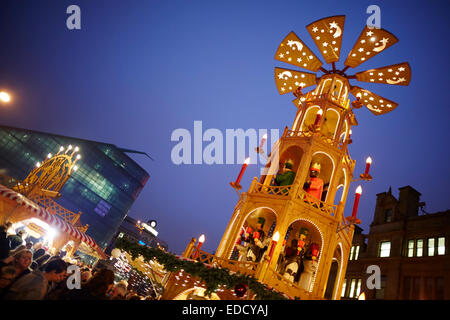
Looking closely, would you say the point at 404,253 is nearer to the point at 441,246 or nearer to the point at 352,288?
the point at 441,246

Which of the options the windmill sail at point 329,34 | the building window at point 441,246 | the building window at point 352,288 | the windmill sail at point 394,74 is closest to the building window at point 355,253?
the building window at point 352,288

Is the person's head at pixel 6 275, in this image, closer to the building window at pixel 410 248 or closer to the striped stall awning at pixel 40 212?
the striped stall awning at pixel 40 212

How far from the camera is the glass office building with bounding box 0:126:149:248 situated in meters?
55.8

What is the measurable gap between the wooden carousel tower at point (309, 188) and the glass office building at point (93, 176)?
6133 centimetres

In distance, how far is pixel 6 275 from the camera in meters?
4.24

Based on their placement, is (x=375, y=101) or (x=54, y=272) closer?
(x=54, y=272)

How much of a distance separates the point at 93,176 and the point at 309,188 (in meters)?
76.7

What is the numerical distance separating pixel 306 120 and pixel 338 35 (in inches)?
198

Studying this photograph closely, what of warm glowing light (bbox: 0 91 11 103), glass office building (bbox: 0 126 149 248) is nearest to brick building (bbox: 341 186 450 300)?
warm glowing light (bbox: 0 91 11 103)

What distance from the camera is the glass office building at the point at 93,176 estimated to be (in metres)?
55.8

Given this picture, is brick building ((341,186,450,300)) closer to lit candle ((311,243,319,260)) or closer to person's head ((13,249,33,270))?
lit candle ((311,243,319,260))

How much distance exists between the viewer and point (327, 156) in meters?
13.4

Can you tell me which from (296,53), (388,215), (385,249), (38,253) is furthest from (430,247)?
(38,253)
